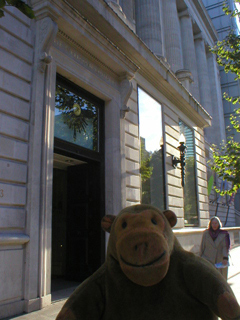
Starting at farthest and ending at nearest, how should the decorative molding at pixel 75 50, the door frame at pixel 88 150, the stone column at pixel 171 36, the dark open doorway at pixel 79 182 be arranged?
the stone column at pixel 171 36, the dark open doorway at pixel 79 182, the door frame at pixel 88 150, the decorative molding at pixel 75 50

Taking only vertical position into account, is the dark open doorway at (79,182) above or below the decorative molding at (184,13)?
below

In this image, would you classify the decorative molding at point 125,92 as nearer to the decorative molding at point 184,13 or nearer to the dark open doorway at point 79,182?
the dark open doorway at point 79,182

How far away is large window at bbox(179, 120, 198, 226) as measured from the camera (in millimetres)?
14773

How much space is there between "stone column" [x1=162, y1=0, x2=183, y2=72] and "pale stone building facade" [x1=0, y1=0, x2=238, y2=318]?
4.97 metres

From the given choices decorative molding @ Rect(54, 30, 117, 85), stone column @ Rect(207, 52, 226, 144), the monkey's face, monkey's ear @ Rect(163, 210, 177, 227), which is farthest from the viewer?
stone column @ Rect(207, 52, 226, 144)

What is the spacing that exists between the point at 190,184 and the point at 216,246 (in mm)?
9454

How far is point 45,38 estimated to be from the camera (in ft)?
21.9

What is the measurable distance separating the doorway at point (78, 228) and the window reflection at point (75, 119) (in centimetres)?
58

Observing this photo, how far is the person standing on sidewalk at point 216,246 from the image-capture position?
6.49m

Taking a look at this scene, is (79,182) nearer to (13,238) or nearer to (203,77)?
(13,238)

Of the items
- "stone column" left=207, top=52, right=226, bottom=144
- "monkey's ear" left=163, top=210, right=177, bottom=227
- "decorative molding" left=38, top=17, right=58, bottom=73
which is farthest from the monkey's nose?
"stone column" left=207, top=52, right=226, bottom=144

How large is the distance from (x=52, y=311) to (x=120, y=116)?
582 cm

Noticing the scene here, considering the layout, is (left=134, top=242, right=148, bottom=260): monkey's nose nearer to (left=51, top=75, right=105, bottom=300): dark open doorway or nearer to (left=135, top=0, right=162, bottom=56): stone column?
(left=51, top=75, right=105, bottom=300): dark open doorway

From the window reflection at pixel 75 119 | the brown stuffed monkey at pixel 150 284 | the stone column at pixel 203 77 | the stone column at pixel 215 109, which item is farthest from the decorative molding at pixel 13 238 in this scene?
the stone column at pixel 215 109
